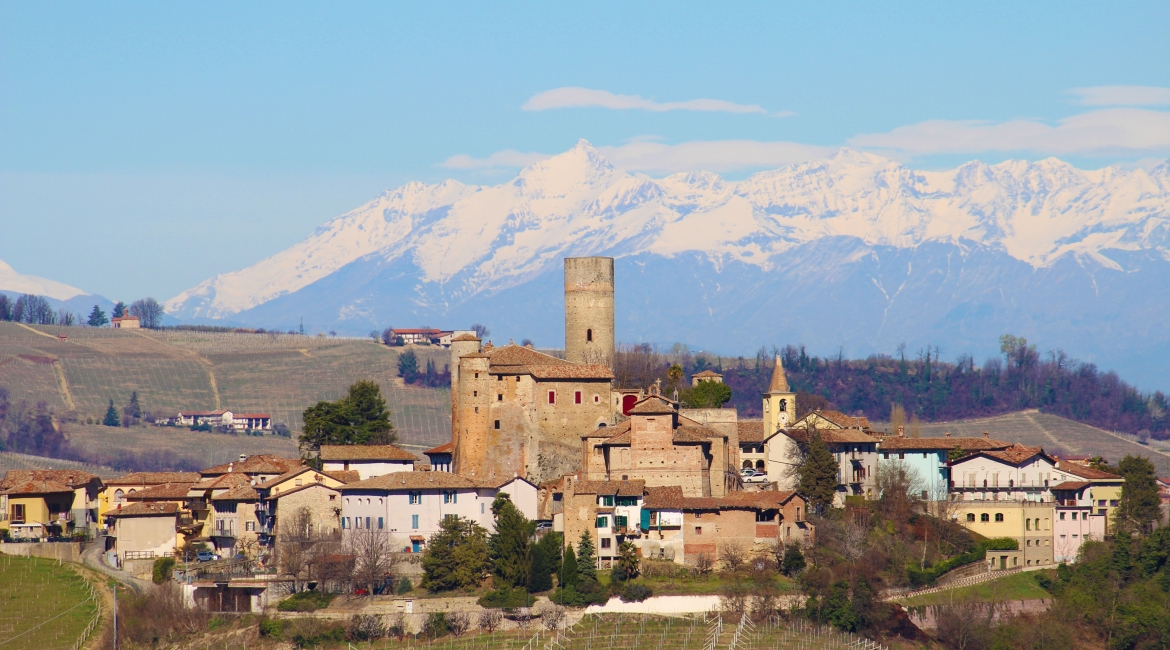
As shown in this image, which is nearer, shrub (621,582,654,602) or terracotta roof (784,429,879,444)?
shrub (621,582,654,602)

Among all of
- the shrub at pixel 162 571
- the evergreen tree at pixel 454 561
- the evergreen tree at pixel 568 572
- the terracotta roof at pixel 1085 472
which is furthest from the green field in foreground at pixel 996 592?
the shrub at pixel 162 571

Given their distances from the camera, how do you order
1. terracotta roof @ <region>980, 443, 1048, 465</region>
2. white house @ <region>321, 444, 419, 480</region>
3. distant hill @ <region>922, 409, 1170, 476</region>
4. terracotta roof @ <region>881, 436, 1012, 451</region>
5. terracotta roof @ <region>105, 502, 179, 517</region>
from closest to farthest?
terracotta roof @ <region>105, 502, 179, 517</region>
white house @ <region>321, 444, 419, 480</region>
terracotta roof @ <region>980, 443, 1048, 465</region>
terracotta roof @ <region>881, 436, 1012, 451</region>
distant hill @ <region>922, 409, 1170, 476</region>

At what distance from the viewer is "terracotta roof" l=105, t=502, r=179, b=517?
71250 mm

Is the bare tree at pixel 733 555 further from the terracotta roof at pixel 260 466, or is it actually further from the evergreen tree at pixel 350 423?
the evergreen tree at pixel 350 423

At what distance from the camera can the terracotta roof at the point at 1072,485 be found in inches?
2891

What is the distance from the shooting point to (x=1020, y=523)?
72.5 meters

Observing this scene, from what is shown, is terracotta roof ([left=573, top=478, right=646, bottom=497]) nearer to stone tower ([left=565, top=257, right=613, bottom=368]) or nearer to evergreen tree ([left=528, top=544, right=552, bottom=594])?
evergreen tree ([left=528, top=544, right=552, bottom=594])

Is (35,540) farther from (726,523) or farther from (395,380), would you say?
(395,380)

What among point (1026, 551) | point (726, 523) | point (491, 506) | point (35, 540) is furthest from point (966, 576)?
point (35, 540)

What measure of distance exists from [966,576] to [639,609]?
15.4 metres

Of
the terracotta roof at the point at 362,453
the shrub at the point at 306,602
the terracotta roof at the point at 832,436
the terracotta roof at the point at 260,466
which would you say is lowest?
the shrub at the point at 306,602

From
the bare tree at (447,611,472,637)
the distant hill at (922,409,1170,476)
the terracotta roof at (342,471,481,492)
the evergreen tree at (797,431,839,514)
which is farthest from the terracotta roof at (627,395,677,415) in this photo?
the distant hill at (922,409,1170,476)

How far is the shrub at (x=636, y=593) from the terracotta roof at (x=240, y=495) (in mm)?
17493

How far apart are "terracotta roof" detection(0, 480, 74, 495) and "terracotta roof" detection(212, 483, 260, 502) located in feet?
32.5
